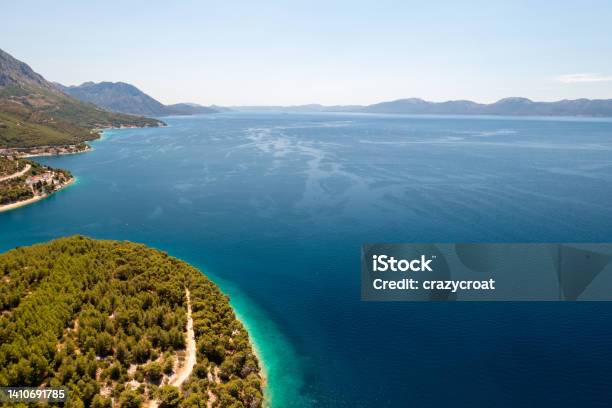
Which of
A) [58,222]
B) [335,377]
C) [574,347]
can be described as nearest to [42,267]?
[335,377]

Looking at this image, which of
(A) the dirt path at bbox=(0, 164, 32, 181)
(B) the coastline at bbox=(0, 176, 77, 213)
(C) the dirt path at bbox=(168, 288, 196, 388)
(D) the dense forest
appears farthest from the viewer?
(A) the dirt path at bbox=(0, 164, 32, 181)

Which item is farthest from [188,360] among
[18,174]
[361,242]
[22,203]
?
[18,174]

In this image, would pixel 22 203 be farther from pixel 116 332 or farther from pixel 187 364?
pixel 187 364

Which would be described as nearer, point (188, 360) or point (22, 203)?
point (188, 360)

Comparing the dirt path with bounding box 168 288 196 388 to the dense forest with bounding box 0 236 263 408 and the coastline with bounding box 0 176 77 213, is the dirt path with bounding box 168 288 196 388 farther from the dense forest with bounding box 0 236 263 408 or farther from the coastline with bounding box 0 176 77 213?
the coastline with bounding box 0 176 77 213

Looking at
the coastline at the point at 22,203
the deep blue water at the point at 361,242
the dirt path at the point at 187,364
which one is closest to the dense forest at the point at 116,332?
the dirt path at the point at 187,364

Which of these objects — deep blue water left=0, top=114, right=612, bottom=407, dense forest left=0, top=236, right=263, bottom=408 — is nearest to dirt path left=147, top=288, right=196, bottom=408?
dense forest left=0, top=236, right=263, bottom=408

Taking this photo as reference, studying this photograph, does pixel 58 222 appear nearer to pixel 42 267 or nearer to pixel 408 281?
pixel 42 267

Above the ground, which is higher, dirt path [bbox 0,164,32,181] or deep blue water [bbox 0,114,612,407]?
dirt path [bbox 0,164,32,181]
